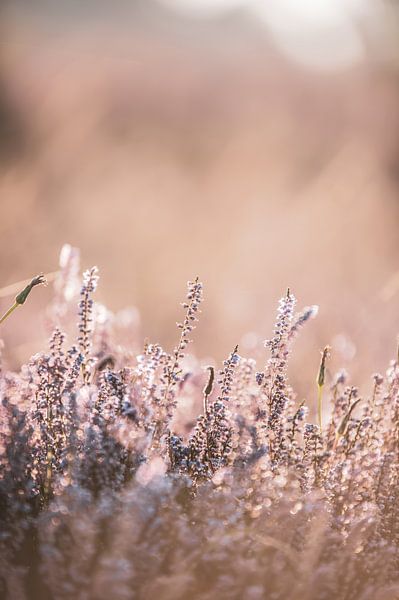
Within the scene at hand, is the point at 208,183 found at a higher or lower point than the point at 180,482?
higher

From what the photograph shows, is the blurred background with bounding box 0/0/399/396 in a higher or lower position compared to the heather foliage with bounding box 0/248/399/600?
higher

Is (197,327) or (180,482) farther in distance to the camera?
(197,327)

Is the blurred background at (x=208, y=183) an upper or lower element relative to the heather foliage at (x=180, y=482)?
upper

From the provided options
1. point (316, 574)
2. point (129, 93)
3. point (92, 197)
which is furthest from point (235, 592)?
point (129, 93)

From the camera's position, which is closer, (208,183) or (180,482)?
(180,482)

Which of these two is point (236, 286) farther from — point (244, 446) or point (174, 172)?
point (244, 446)
